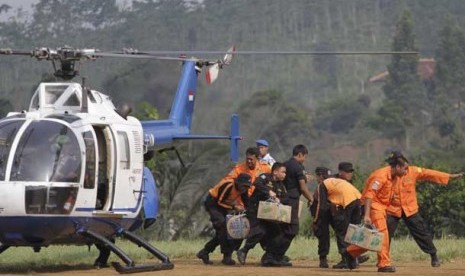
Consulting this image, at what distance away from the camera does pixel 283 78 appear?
85.6m

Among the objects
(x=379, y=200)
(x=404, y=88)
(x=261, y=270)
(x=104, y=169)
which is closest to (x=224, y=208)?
(x=261, y=270)

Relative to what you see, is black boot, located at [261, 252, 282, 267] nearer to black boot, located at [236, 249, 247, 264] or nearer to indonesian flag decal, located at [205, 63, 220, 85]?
black boot, located at [236, 249, 247, 264]

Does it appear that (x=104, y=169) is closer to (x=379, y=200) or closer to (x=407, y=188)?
(x=379, y=200)

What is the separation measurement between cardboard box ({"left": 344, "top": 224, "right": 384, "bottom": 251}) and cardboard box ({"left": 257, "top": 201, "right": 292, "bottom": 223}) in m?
1.43

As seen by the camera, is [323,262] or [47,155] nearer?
[47,155]

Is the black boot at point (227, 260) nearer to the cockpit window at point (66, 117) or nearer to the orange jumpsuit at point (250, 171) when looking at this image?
the orange jumpsuit at point (250, 171)

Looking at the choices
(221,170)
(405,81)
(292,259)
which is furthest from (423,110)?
(292,259)

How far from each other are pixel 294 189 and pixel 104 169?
2.83m

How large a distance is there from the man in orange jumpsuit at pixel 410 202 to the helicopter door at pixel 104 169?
3.70 m

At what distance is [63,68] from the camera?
1828 cm

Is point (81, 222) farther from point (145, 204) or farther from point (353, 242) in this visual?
point (353, 242)

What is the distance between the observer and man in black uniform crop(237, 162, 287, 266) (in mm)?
19375

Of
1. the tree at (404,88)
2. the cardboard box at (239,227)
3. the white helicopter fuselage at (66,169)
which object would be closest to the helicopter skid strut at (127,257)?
the white helicopter fuselage at (66,169)

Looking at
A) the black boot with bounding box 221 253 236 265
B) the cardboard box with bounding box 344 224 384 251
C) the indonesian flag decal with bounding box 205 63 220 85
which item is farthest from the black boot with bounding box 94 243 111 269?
the indonesian flag decal with bounding box 205 63 220 85
